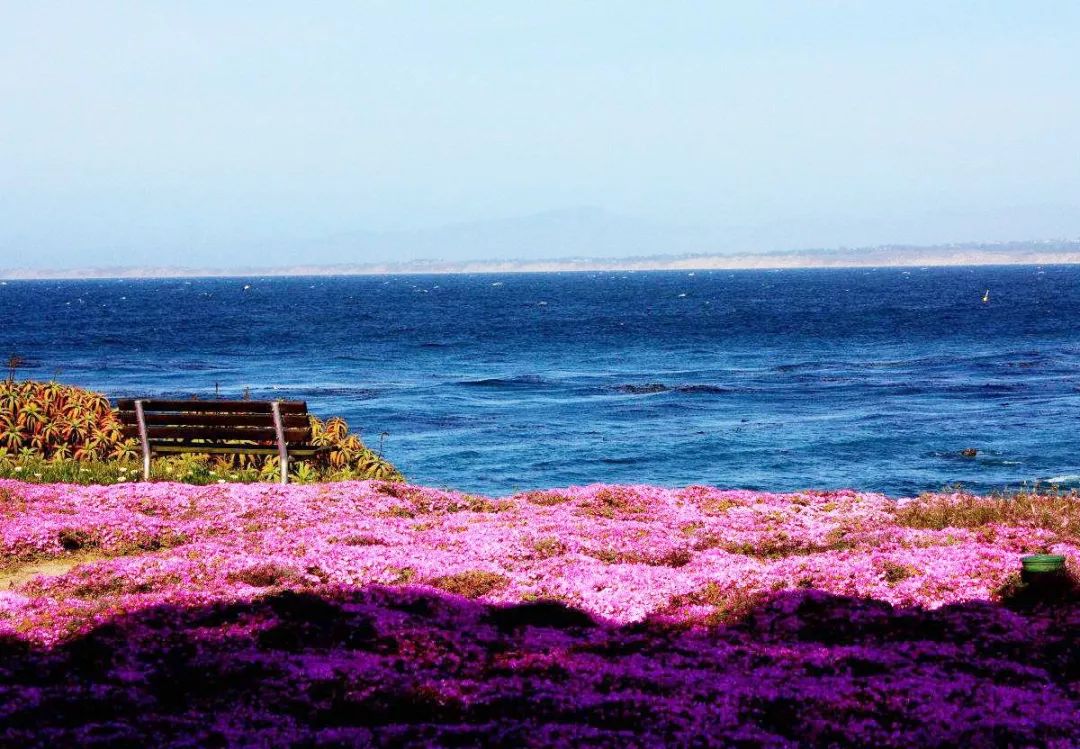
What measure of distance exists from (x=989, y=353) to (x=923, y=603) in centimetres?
6591

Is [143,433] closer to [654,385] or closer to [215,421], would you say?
[215,421]

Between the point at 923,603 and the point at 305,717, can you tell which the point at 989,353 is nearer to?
the point at 923,603

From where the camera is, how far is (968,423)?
3950 cm

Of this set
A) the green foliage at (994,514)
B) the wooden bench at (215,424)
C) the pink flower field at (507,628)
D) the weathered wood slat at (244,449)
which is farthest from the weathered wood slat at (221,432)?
the green foliage at (994,514)

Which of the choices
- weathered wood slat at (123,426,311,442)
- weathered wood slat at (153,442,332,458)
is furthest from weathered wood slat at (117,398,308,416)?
weathered wood slat at (153,442,332,458)

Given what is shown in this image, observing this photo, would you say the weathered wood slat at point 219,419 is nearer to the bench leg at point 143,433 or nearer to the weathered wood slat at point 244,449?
the bench leg at point 143,433

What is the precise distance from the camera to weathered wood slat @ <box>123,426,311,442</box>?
58.8 feet

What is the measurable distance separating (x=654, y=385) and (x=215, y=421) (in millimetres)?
38831

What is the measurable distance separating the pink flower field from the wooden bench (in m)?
1.99

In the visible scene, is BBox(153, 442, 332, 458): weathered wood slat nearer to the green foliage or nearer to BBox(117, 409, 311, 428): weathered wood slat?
BBox(117, 409, 311, 428): weathered wood slat

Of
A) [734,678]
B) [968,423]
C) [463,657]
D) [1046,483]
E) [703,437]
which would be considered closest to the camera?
[734,678]

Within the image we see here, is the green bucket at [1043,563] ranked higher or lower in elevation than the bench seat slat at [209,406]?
lower

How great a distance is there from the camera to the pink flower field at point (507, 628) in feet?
25.1

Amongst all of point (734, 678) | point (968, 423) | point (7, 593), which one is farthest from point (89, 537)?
point (968, 423)
